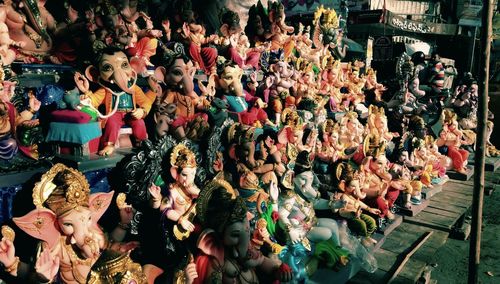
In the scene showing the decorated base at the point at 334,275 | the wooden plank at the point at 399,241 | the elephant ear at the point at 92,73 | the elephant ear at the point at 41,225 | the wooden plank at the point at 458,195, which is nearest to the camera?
the elephant ear at the point at 41,225

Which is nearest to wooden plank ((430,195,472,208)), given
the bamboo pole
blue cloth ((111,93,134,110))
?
the bamboo pole

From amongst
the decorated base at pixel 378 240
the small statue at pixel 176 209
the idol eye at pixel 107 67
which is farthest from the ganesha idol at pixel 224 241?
the decorated base at pixel 378 240

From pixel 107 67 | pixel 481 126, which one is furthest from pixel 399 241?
pixel 107 67

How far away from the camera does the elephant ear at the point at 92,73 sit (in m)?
3.56

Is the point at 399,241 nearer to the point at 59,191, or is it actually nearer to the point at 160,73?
the point at 160,73

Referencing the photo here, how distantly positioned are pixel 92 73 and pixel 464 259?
520 centimetres

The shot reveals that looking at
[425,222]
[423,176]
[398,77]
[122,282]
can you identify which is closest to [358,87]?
[398,77]

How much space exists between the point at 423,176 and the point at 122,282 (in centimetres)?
651

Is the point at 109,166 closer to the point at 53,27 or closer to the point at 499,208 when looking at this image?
the point at 53,27

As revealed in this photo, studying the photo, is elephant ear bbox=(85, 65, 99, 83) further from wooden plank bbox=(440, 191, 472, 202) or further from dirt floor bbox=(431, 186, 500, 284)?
wooden plank bbox=(440, 191, 472, 202)

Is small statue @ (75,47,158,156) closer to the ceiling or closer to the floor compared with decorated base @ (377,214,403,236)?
closer to the ceiling

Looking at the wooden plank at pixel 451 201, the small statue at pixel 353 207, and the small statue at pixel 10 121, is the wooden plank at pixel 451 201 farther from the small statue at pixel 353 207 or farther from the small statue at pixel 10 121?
the small statue at pixel 10 121

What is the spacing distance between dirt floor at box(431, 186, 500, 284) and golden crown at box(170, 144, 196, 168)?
3.51m

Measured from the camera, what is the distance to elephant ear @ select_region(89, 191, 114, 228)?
2971 mm
